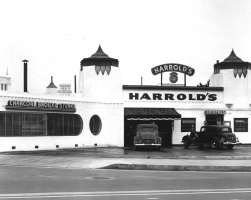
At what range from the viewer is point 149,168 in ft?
64.8

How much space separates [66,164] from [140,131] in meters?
13.2

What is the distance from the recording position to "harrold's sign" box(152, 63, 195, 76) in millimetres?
43253

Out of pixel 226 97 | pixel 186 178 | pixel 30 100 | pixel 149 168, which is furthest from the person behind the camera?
pixel 226 97

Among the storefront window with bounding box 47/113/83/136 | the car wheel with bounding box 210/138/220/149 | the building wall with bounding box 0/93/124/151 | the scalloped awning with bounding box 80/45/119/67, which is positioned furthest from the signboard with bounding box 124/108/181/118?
the storefront window with bounding box 47/113/83/136

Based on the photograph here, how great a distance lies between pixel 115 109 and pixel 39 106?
8.35m

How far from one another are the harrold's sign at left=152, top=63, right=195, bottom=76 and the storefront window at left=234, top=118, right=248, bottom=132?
6.12 m

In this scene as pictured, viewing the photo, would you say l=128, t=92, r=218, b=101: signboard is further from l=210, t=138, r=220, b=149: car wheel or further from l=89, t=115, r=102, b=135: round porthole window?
l=210, t=138, r=220, b=149: car wheel

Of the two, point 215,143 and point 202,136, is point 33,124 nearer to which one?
point 202,136

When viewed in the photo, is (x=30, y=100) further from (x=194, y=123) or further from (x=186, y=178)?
(x=186, y=178)

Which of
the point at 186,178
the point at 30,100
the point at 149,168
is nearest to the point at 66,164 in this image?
the point at 149,168

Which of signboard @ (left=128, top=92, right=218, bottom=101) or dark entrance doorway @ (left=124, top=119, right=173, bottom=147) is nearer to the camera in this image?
dark entrance doorway @ (left=124, top=119, right=173, bottom=147)

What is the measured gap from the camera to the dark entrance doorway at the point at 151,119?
38281mm

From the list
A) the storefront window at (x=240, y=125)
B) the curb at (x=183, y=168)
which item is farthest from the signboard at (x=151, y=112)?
the curb at (x=183, y=168)

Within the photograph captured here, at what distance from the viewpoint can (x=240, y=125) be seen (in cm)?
4156
